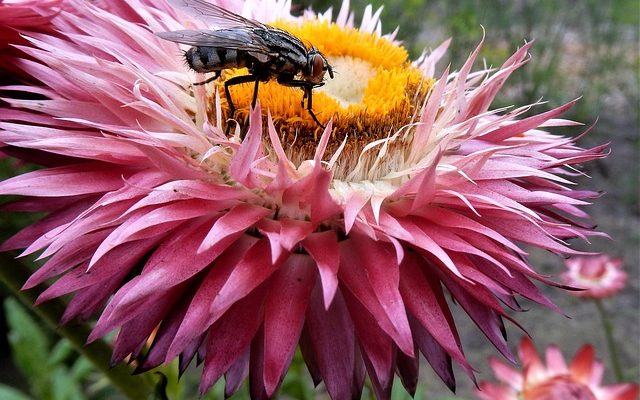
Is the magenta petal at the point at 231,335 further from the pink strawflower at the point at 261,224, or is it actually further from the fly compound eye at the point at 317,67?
the fly compound eye at the point at 317,67

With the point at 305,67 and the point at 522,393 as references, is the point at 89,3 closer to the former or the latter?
the point at 305,67

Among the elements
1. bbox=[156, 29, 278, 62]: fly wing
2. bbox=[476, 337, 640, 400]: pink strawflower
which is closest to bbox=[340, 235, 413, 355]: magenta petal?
bbox=[156, 29, 278, 62]: fly wing

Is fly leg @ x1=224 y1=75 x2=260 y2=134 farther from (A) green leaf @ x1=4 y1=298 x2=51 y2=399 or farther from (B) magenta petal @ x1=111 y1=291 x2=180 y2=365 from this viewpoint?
(A) green leaf @ x1=4 y1=298 x2=51 y2=399

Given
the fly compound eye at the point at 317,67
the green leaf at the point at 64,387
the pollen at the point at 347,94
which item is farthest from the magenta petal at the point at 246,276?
the green leaf at the point at 64,387

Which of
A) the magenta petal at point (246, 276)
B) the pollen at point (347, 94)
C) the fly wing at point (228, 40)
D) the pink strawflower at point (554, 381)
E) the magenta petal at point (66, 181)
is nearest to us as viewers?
the magenta petal at point (246, 276)

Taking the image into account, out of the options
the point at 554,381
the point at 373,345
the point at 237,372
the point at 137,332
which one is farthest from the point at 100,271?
the point at 554,381

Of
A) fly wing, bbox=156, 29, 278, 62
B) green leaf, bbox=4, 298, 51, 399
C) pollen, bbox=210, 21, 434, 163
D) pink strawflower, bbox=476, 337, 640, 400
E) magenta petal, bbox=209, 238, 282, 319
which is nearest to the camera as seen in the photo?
magenta petal, bbox=209, 238, 282, 319

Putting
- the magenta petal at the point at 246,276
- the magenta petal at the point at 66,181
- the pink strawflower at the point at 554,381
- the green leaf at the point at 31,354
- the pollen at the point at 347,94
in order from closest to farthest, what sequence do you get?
the magenta petal at the point at 246,276, the magenta petal at the point at 66,181, the pollen at the point at 347,94, the pink strawflower at the point at 554,381, the green leaf at the point at 31,354
